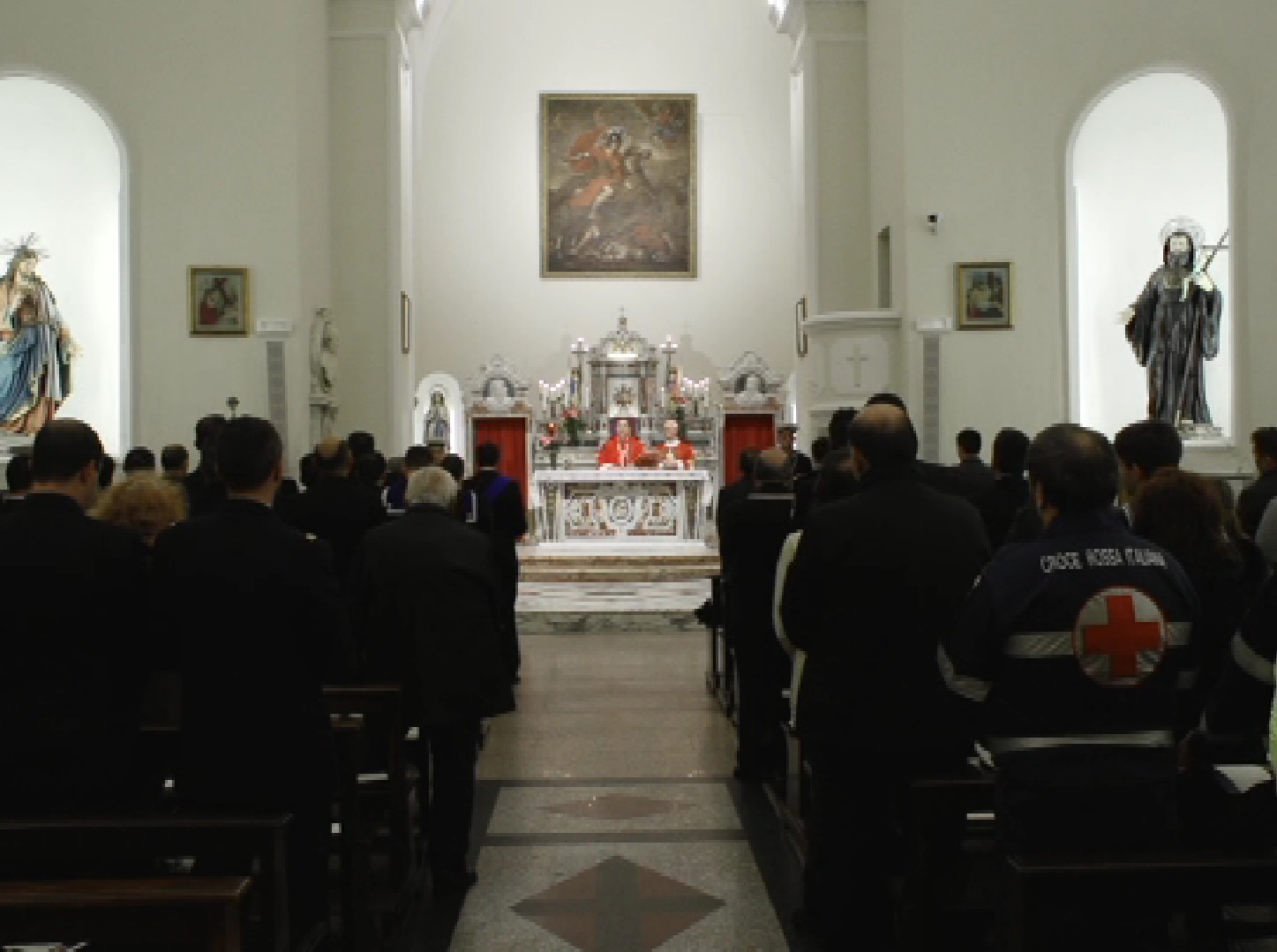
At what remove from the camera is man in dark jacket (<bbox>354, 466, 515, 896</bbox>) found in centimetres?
500

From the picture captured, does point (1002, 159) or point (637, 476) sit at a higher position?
point (1002, 159)

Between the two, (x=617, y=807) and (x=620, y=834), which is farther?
(x=617, y=807)

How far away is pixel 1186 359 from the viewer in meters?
13.4

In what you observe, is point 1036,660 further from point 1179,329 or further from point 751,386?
point 751,386

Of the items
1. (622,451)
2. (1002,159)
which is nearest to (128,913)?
(1002,159)

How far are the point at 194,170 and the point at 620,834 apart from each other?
9802mm

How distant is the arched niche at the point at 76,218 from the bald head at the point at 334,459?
301 inches

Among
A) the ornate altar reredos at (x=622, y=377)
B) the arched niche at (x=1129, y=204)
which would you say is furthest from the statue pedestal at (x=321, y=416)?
the arched niche at (x=1129, y=204)

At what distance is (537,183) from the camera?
2225 centimetres

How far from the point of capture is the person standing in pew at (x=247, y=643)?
3.67 metres

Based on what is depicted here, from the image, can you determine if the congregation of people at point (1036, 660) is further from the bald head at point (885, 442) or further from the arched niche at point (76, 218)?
the arched niche at point (76, 218)

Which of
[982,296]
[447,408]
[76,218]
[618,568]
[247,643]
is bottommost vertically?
[618,568]

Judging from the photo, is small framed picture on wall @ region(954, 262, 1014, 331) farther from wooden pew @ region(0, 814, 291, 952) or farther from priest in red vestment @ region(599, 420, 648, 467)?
wooden pew @ region(0, 814, 291, 952)

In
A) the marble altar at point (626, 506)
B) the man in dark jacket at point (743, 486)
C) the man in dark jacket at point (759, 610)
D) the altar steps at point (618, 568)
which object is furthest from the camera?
the marble altar at point (626, 506)
